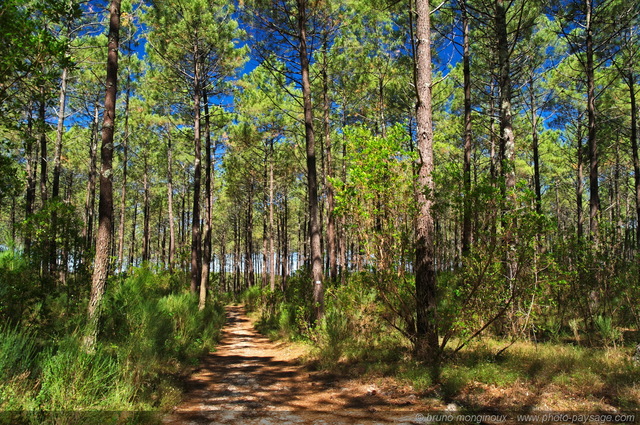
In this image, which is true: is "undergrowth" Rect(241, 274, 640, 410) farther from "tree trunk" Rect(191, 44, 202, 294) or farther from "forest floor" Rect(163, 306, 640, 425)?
"tree trunk" Rect(191, 44, 202, 294)

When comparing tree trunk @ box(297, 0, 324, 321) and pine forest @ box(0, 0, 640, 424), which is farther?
tree trunk @ box(297, 0, 324, 321)

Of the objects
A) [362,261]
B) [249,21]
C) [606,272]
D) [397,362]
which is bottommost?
[397,362]

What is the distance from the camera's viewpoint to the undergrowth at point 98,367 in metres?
2.95

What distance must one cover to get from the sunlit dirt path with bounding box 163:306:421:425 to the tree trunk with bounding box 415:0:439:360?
1.12 metres

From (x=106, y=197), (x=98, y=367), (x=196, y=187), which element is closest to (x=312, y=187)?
(x=106, y=197)

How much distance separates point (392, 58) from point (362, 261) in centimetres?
1288

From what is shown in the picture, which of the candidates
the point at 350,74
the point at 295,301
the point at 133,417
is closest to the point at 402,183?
the point at 133,417

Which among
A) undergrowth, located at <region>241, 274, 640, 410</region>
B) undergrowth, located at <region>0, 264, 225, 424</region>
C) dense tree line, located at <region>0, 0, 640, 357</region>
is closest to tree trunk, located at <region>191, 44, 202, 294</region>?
dense tree line, located at <region>0, 0, 640, 357</region>

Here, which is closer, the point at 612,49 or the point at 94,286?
the point at 94,286

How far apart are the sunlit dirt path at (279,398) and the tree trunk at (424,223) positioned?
112cm

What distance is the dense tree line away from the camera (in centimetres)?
534

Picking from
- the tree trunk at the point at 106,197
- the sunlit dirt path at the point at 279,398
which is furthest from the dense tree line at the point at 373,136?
the sunlit dirt path at the point at 279,398

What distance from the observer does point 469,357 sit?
5.45 m

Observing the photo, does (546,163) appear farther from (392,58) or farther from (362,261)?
(362,261)
